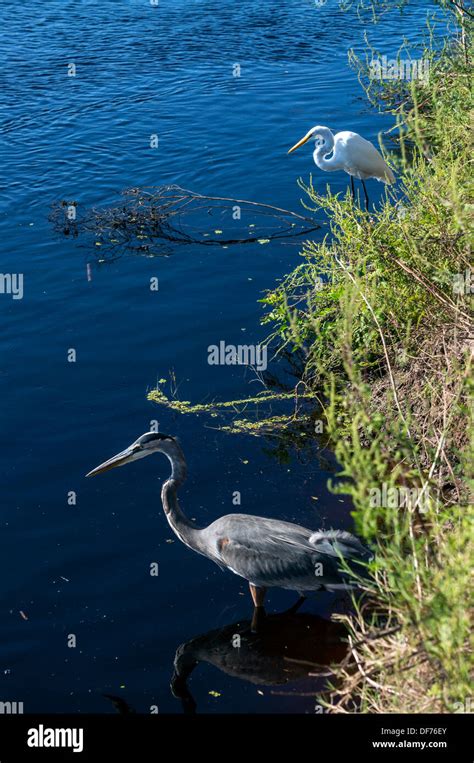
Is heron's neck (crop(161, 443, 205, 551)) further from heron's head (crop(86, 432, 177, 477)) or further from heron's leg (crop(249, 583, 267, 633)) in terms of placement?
heron's leg (crop(249, 583, 267, 633))

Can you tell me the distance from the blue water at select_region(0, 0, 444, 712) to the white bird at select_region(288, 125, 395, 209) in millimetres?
1700

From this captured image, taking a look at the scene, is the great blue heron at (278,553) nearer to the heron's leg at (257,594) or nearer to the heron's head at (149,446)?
the heron's leg at (257,594)

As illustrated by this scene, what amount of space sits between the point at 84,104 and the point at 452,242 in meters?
14.6

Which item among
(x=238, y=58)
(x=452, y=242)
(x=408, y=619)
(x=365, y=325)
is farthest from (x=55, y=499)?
(x=238, y=58)

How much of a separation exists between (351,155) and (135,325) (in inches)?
180

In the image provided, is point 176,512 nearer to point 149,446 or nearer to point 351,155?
point 149,446

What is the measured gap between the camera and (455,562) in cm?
545

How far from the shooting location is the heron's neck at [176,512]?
9.34 meters

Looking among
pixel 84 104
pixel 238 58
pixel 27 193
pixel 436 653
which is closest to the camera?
pixel 436 653

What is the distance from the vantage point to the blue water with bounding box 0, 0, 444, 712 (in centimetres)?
900

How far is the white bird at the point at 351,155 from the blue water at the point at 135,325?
1.70 metres

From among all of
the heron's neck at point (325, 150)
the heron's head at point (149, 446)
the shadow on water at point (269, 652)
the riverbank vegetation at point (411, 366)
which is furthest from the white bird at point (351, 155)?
the shadow on water at point (269, 652)

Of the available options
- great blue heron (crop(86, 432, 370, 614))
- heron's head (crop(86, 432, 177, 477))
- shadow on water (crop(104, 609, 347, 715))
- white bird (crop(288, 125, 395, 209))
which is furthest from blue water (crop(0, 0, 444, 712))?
white bird (crop(288, 125, 395, 209))

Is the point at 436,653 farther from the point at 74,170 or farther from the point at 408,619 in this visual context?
the point at 74,170
